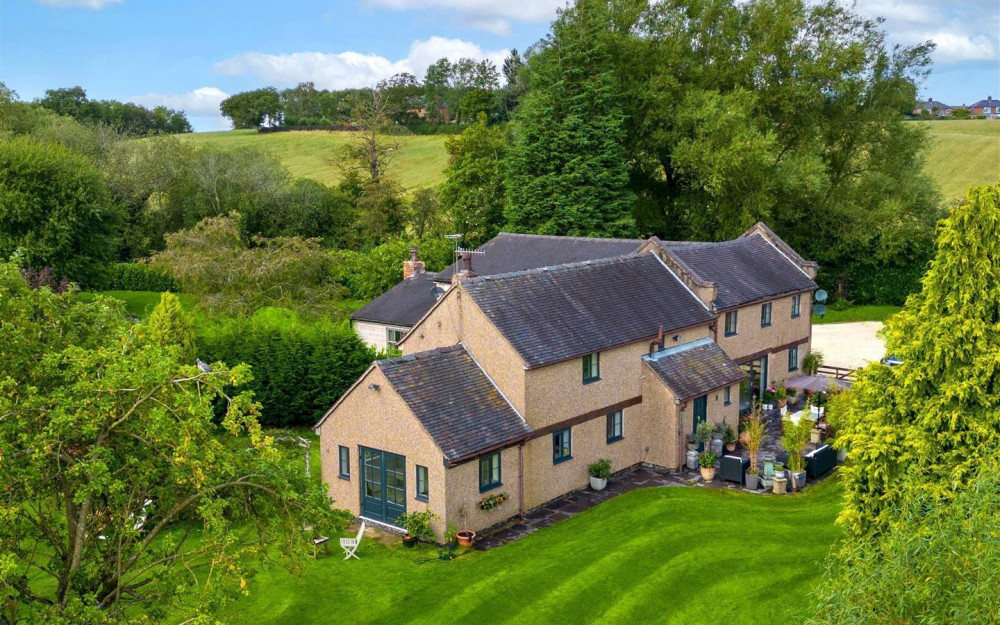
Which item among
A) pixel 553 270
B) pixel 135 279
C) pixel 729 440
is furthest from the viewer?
pixel 135 279

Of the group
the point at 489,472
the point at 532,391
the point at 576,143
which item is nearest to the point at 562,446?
the point at 532,391

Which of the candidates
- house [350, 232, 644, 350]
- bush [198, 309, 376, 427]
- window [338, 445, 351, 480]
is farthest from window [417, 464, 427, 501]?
house [350, 232, 644, 350]

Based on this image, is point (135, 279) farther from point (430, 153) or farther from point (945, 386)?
point (945, 386)

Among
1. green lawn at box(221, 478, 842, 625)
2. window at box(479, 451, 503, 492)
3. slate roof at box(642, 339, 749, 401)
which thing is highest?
slate roof at box(642, 339, 749, 401)

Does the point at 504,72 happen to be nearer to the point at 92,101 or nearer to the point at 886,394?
the point at 92,101

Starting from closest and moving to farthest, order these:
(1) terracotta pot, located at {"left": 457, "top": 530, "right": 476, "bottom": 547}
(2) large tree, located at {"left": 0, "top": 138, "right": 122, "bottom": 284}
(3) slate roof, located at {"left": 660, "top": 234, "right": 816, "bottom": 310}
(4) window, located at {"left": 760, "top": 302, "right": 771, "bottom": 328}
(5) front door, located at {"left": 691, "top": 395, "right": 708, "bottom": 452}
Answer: (1) terracotta pot, located at {"left": 457, "top": 530, "right": 476, "bottom": 547} < (5) front door, located at {"left": 691, "top": 395, "right": 708, "bottom": 452} < (3) slate roof, located at {"left": 660, "top": 234, "right": 816, "bottom": 310} < (4) window, located at {"left": 760, "top": 302, "right": 771, "bottom": 328} < (2) large tree, located at {"left": 0, "top": 138, "right": 122, "bottom": 284}

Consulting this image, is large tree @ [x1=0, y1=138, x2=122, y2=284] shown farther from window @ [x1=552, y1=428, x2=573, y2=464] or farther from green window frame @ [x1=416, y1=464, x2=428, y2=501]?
window @ [x1=552, y1=428, x2=573, y2=464]

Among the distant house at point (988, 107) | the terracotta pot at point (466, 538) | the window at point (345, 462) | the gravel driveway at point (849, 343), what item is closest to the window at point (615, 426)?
the terracotta pot at point (466, 538)
